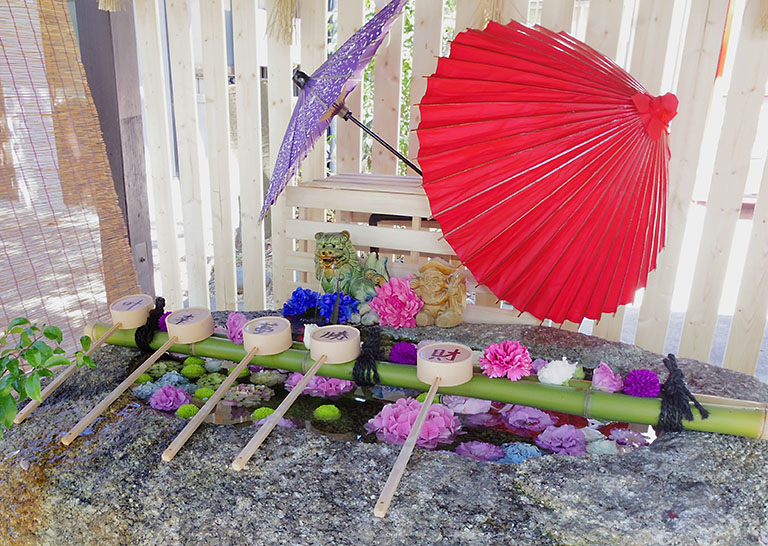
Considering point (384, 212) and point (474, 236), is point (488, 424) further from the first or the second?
point (384, 212)

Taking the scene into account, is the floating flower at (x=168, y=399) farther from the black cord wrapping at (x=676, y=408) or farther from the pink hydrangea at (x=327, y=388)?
the black cord wrapping at (x=676, y=408)

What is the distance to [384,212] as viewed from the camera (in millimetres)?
2295

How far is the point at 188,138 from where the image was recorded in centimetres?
324

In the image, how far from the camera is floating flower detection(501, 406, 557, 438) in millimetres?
1632

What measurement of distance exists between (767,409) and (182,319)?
1575 millimetres

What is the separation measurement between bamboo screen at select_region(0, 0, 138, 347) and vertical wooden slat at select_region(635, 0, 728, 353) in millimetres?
2455

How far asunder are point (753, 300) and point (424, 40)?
6.18ft

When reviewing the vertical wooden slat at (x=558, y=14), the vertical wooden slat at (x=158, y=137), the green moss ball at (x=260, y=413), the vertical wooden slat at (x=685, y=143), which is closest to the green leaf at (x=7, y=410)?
the green moss ball at (x=260, y=413)

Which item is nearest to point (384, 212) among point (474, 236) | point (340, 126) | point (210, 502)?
point (474, 236)

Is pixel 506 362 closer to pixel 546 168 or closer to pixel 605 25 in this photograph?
pixel 546 168

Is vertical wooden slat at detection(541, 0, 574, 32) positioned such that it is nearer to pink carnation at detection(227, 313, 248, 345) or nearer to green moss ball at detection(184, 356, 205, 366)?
pink carnation at detection(227, 313, 248, 345)

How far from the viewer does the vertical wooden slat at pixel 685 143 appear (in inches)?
92.7

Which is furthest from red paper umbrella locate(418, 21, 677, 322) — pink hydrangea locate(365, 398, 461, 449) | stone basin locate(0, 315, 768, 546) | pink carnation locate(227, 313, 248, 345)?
pink carnation locate(227, 313, 248, 345)

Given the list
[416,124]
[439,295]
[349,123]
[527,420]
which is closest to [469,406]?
[527,420]
